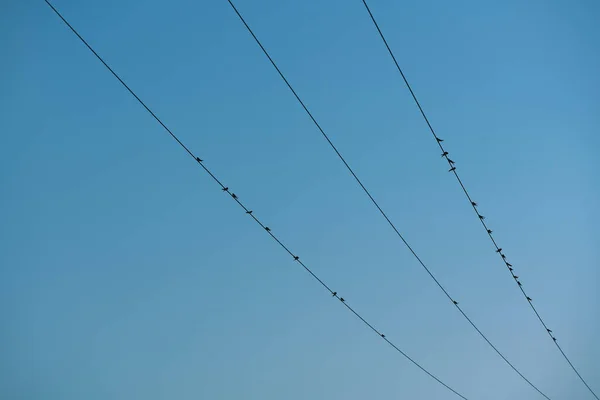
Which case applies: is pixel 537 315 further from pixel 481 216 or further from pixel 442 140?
pixel 442 140

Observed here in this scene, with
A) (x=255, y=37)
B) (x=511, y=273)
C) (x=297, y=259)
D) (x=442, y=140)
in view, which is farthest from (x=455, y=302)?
(x=255, y=37)

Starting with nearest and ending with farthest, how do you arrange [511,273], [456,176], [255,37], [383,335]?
[255,37] < [456,176] < [511,273] < [383,335]

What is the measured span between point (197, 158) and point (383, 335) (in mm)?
12022

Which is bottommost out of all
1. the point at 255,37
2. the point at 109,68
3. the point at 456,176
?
the point at 109,68

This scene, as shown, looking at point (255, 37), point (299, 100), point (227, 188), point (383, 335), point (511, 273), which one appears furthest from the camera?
point (383, 335)

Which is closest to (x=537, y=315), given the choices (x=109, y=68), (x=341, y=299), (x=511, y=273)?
(x=511, y=273)

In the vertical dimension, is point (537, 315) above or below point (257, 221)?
above

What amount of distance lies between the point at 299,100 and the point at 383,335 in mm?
12797

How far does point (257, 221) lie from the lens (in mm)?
19609

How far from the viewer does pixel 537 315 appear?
25.0 meters

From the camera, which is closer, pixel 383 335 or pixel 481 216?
pixel 481 216

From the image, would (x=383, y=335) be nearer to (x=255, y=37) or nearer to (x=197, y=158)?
(x=197, y=158)

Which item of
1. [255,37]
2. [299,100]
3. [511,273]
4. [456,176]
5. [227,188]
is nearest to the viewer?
[255,37]

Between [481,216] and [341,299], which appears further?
[341,299]
